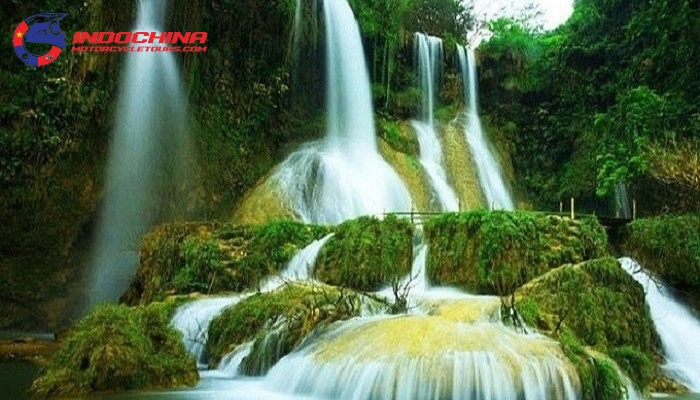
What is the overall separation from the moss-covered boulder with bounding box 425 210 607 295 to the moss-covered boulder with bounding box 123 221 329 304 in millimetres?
3159

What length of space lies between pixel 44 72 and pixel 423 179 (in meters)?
11.9

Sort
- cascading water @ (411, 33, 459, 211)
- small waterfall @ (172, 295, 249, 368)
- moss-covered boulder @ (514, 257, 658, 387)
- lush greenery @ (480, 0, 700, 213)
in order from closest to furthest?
moss-covered boulder @ (514, 257, 658, 387), small waterfall @ (172, 295, 249, 368), lush greenery @ (480, 0, 700, 213), cascading water @ (411, 33, 459, 211)

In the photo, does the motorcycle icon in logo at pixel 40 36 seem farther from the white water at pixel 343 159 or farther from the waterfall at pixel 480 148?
the waterfall at pixel 480 148

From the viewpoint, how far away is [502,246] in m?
12.6

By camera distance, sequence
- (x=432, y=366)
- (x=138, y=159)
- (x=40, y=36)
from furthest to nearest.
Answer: (x=138, y=159)
(x=40, y=36)
(x=432, y=366)

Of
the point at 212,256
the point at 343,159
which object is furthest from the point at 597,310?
the point at 343,159

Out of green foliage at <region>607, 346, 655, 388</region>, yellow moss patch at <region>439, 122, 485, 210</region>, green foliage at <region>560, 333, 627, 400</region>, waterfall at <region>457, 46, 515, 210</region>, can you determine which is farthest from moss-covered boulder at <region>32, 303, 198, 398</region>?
waterfall at <region>457, 46, 515, 210</region>

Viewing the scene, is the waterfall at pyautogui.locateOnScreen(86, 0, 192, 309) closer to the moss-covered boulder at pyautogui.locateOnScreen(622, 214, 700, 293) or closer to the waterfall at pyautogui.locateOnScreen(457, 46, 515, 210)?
the waterfall at pyautogui.locateOnScreen(457, 46, 515, 210)

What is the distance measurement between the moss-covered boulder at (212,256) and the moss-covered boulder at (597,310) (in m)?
5.64

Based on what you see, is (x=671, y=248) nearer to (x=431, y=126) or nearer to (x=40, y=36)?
(x=431, y=126)

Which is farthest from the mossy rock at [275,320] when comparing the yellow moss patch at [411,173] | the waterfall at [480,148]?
the waterfall at [480,148]

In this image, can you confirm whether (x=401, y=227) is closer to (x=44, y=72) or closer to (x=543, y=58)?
(x=44, y=72)

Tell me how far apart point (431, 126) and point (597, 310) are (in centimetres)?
1539

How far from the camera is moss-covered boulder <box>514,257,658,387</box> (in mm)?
9344
